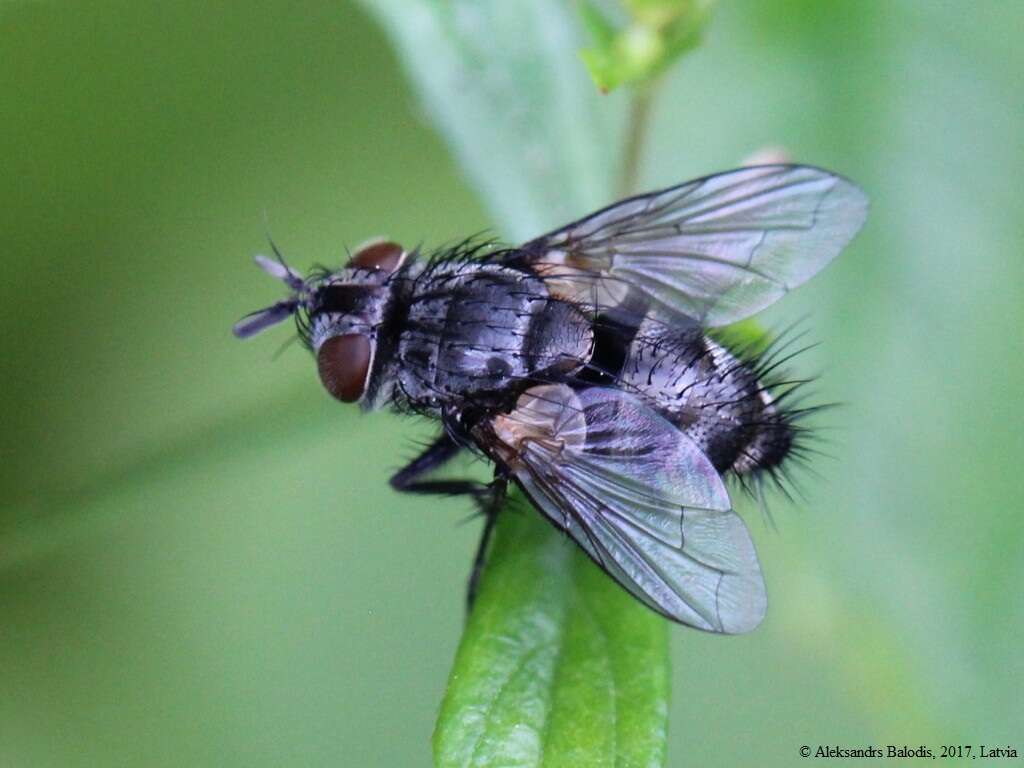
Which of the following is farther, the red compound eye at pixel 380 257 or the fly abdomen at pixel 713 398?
the red compound eye at pixel 380 257

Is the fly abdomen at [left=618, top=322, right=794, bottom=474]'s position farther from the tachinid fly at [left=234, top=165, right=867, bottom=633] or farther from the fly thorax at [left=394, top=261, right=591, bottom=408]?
the fly thorax at [left=394, top=261, right=591, bottom=408]

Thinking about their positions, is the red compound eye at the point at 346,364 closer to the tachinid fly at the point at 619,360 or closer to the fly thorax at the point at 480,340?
the tachinid fly at the point at 619,360

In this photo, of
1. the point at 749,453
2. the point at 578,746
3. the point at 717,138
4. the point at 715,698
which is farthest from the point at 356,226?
the point at 578,746

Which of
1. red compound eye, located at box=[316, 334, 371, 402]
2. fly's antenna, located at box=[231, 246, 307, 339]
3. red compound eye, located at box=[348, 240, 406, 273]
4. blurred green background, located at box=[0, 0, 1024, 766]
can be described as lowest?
blurred green background, located at box=[0, 0, 1024, 766]

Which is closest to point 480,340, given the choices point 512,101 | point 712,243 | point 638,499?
point 638,499

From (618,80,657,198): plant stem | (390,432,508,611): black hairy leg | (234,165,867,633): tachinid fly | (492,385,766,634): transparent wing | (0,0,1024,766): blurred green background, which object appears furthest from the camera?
(0,0,1024,766): blurred green background

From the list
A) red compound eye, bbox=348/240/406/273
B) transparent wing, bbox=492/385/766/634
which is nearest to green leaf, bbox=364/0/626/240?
red compound eye, bbox=348/240/406/273

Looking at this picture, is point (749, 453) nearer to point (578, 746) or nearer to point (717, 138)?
point (578, 746)

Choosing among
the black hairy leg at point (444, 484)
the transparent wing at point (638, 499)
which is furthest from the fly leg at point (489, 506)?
the transparent wing at point (638, 499)
